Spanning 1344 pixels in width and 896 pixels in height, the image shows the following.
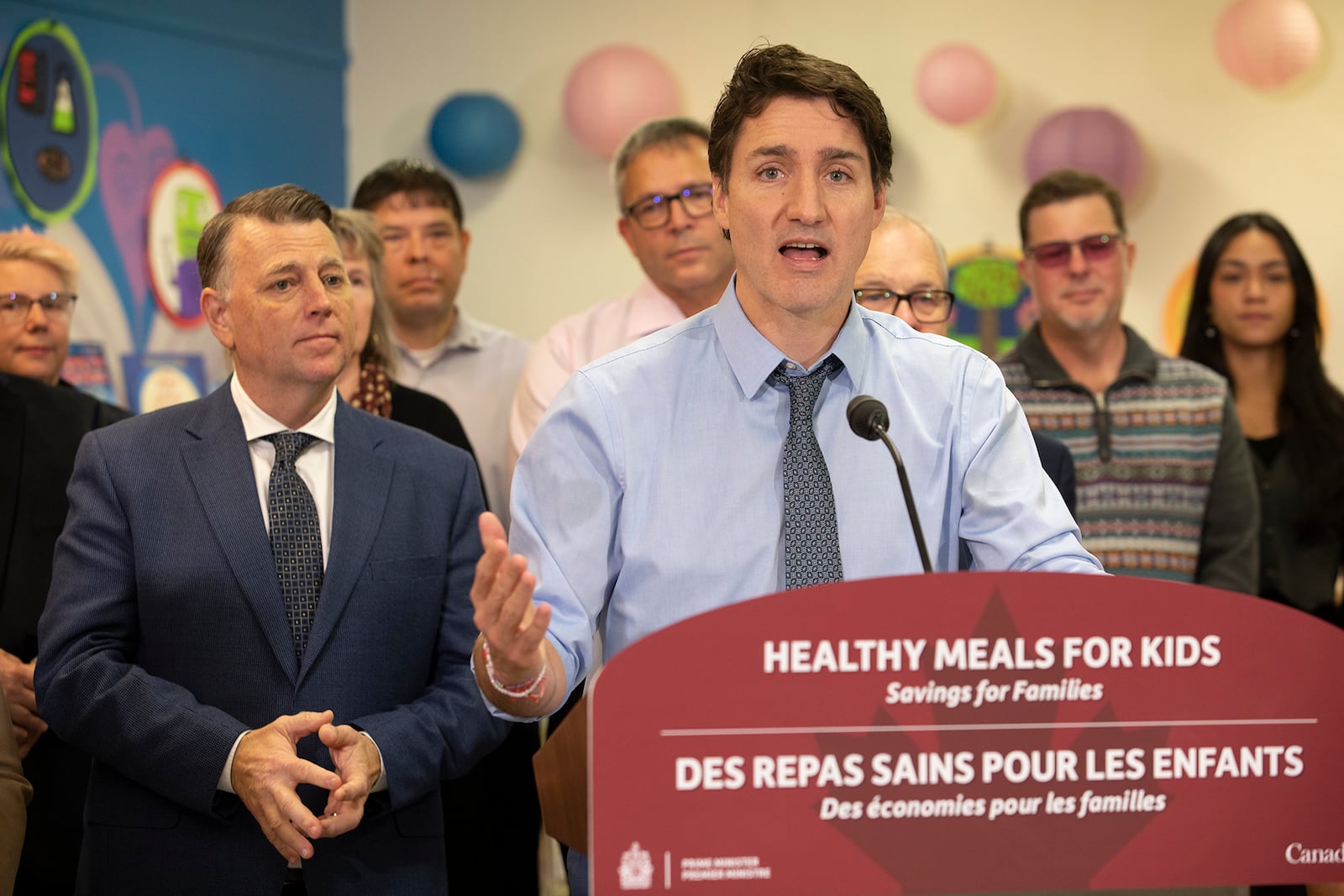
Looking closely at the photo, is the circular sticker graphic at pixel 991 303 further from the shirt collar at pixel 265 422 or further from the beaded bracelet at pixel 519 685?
the beaded bracelet at pixel 519 685

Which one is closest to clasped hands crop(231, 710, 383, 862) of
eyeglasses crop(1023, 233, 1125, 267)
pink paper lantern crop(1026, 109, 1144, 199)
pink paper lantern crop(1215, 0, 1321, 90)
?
eyeglasses crop(1023, 233, 1125, 267)

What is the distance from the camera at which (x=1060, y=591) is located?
1122 millimetres

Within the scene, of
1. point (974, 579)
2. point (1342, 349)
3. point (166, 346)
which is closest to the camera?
point (974, 579)

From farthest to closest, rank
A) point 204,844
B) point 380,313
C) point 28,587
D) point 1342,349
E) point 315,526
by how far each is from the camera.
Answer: point 1342,349
point 380,313
point 28,587
point 315,526
point 204,844

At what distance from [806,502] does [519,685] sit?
0.43 meters

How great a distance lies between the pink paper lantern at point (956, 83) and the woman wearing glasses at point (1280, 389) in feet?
6.44

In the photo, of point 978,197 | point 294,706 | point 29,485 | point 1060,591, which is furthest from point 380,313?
point 978,197

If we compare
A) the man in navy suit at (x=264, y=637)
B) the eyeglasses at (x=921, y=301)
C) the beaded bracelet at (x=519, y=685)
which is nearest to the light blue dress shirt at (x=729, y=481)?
the beaded bracelet at (x=519, y=685)

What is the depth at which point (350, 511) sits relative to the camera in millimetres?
2107

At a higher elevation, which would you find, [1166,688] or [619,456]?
[619,456]

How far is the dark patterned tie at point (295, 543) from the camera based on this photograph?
2047 millimetres

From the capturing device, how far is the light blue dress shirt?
61.6 inches

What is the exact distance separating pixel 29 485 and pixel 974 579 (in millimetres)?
2194

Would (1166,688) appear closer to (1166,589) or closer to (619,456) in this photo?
(1166,589)
